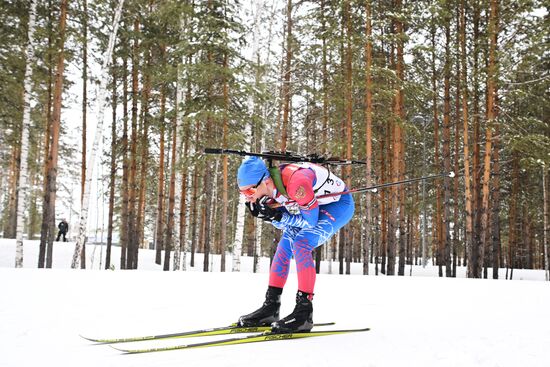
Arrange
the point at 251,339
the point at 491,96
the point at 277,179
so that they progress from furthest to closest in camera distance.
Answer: the point at 491,96
the point at 277,179
the point at 251,339

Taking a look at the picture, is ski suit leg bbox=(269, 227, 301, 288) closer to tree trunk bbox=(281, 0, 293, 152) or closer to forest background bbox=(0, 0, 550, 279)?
forest background bbox=(0, 0, 550, 279)

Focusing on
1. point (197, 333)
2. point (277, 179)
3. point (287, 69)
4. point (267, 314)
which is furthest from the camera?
point (287, 69)

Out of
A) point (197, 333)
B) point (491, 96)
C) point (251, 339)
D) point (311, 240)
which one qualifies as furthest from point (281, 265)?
point (491, 96)

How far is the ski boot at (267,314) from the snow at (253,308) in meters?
0.45

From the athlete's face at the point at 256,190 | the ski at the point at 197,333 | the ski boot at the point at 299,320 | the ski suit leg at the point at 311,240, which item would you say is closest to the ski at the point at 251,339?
the ski boot at the point at 299,320

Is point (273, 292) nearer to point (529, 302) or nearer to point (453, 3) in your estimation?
point (529, 302)

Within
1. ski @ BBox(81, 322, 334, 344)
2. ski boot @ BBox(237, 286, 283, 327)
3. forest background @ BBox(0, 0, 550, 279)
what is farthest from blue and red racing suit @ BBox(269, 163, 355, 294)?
forest background @ BBox(0, 0, 550, 279)

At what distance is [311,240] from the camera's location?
3965mm

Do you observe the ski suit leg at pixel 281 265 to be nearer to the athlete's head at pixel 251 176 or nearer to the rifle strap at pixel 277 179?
the rifle strap at pixel 277 179

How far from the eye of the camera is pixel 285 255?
167 inches

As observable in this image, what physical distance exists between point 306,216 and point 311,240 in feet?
0.96

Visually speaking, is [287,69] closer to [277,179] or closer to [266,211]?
[277,179]

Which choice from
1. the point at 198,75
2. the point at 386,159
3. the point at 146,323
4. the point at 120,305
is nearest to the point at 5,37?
the point at 198,75

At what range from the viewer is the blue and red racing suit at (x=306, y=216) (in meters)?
3.69
